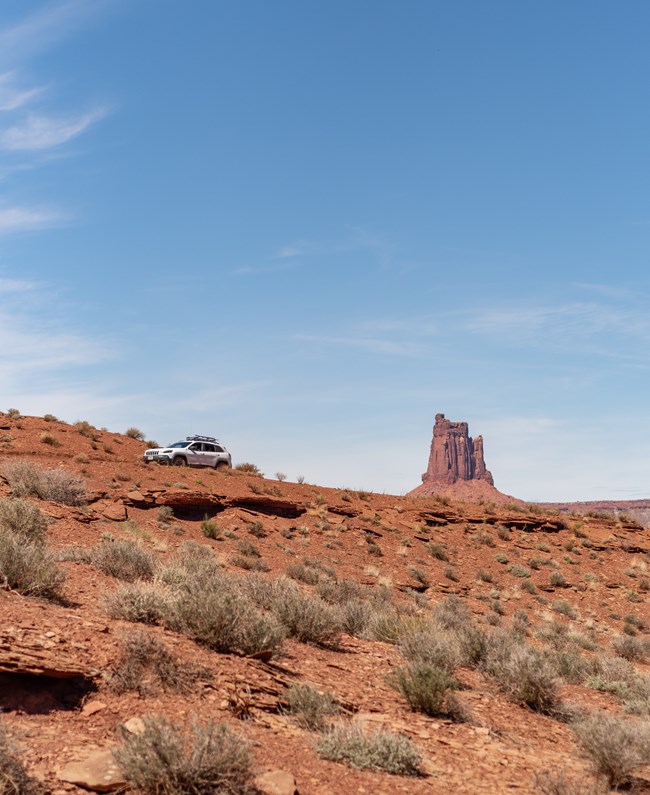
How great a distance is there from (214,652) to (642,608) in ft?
76.0

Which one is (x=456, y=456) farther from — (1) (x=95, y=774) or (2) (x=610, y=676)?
(1) (x=95, y=774)

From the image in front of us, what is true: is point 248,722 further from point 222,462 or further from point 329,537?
point 222,462

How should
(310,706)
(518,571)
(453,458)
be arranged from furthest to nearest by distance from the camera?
(453,458)
(518,571)
(310,706)

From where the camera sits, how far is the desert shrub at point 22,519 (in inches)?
446

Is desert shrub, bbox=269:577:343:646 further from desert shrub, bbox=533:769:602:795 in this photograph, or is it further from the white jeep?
the white jeep

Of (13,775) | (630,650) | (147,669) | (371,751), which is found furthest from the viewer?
(630,650)

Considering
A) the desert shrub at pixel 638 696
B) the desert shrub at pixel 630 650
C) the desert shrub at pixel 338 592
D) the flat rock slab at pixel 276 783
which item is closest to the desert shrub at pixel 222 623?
the flat rock slab at pixel 276 783

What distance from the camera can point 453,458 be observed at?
175125 millimetres

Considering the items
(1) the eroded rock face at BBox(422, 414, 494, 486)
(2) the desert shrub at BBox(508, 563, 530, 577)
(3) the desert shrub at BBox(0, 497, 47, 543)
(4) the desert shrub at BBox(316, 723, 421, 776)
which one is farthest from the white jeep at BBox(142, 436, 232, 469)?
(1) the eroded rock face at BBox(422, 414, 494, 486)

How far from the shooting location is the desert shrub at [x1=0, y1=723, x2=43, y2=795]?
4.06m

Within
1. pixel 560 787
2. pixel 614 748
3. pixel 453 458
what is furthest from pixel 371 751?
pixel 453 458

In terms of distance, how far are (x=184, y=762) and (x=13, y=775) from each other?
1.12 meters

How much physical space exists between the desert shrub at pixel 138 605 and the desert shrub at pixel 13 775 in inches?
127

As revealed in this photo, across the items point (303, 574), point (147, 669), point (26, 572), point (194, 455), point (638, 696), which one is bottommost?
point (638, 696)
